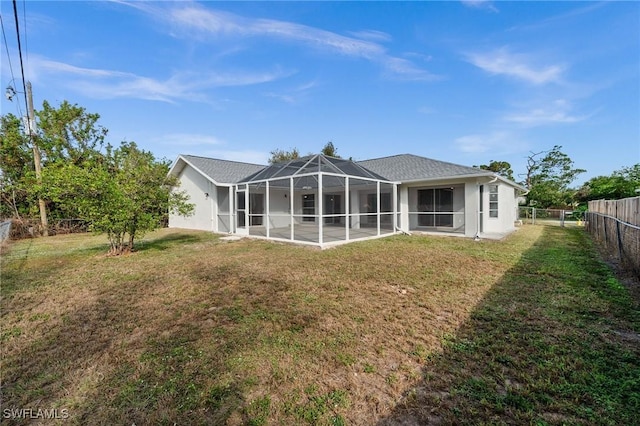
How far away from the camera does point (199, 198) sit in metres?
16.7

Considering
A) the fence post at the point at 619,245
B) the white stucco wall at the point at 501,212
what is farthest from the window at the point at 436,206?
the fence post at the point at 619,245

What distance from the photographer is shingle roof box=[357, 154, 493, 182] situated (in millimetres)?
11758

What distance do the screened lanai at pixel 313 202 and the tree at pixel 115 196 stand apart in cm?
383

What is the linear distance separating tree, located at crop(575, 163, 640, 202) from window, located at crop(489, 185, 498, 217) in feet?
48.7

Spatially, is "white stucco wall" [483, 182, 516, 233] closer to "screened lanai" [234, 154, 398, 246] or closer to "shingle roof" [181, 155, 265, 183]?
"screened lanai" [234, 154, 398, 246]

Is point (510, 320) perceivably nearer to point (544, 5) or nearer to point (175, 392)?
point (175, 392)

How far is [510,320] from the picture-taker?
3900 mm

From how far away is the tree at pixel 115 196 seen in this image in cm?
780

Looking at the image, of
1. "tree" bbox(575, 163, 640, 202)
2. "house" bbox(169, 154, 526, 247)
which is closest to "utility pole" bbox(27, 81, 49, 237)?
"house" bbox(169, 154, 526, 247)

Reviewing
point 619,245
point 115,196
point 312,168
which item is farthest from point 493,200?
point 115,196

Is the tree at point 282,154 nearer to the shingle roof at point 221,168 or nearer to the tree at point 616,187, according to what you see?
the shingle roof at point 221,168

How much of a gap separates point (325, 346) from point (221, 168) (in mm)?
15681

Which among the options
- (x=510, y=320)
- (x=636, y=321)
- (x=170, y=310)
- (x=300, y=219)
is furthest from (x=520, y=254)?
(x=300, y=219)

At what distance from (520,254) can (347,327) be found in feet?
24.0
